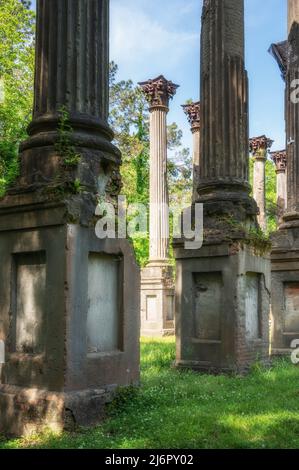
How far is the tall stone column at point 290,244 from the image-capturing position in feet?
39.7

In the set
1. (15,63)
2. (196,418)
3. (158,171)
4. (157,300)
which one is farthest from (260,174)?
(196,418)

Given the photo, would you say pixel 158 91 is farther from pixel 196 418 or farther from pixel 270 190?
pixel 270 190

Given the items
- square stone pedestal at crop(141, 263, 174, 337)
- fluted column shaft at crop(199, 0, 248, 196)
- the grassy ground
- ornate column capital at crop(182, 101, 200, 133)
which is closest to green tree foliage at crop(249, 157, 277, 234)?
ornate column capital at crop(182, 101, 200, 133)

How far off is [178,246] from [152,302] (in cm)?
1109

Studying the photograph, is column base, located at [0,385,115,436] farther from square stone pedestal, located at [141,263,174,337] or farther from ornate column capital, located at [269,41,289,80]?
ornate column capital, located at [269,41,289,80]

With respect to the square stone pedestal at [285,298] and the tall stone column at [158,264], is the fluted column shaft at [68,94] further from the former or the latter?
the tall stone column at [158,264]

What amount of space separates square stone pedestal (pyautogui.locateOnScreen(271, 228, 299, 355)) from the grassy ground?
409 cm

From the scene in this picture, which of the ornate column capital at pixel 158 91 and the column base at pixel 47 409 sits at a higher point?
the ornate column capital at pixel 158 91

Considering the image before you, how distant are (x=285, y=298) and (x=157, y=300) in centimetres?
859

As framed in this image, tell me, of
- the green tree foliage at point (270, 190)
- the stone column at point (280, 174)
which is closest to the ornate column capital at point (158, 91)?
the stone column at point (280, 174)

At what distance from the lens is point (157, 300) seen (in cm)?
2038

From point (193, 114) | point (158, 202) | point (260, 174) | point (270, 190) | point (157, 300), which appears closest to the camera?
point (157, 300)

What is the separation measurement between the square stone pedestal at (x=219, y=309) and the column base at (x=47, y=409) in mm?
3402
